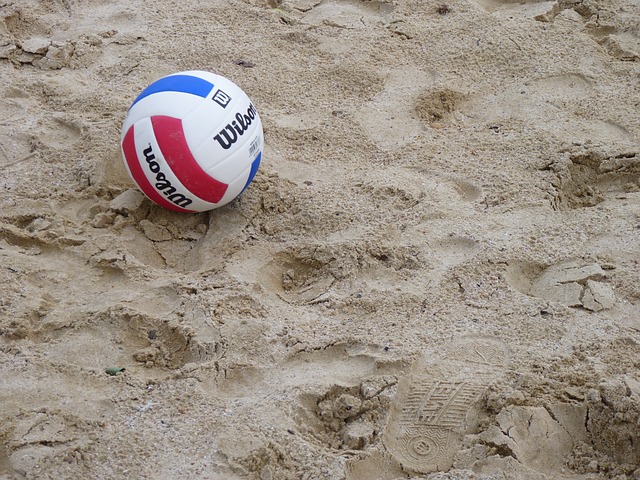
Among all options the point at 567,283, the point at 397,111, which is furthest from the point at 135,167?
the point at 567,283

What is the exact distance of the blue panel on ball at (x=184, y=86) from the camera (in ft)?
11.6

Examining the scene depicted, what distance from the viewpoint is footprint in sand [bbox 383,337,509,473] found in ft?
8.78

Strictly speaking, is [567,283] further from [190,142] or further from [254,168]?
[190,142]

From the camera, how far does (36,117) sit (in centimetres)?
433

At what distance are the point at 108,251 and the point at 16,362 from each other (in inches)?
27.7

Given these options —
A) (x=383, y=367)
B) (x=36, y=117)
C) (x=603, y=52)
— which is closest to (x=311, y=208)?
(x=383, y=367)

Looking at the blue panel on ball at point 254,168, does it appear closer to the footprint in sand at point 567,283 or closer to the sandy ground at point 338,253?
the sandy ground at point 338,253

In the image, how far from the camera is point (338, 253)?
11.4ft

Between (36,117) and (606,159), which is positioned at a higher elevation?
(606,159)

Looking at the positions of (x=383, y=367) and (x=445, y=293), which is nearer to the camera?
(x=383, y=367)

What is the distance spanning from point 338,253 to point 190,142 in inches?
29.9

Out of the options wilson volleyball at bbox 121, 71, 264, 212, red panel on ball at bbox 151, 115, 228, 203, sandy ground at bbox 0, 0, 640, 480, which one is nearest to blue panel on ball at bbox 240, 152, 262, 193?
wilson volleyball at bbox 121, 71, 264, 212

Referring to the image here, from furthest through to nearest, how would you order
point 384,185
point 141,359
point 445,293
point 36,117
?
point 36,117
point 384,185
point 445,293
point 141,359

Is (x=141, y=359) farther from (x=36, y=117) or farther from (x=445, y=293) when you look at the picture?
(x=36, y=117)
